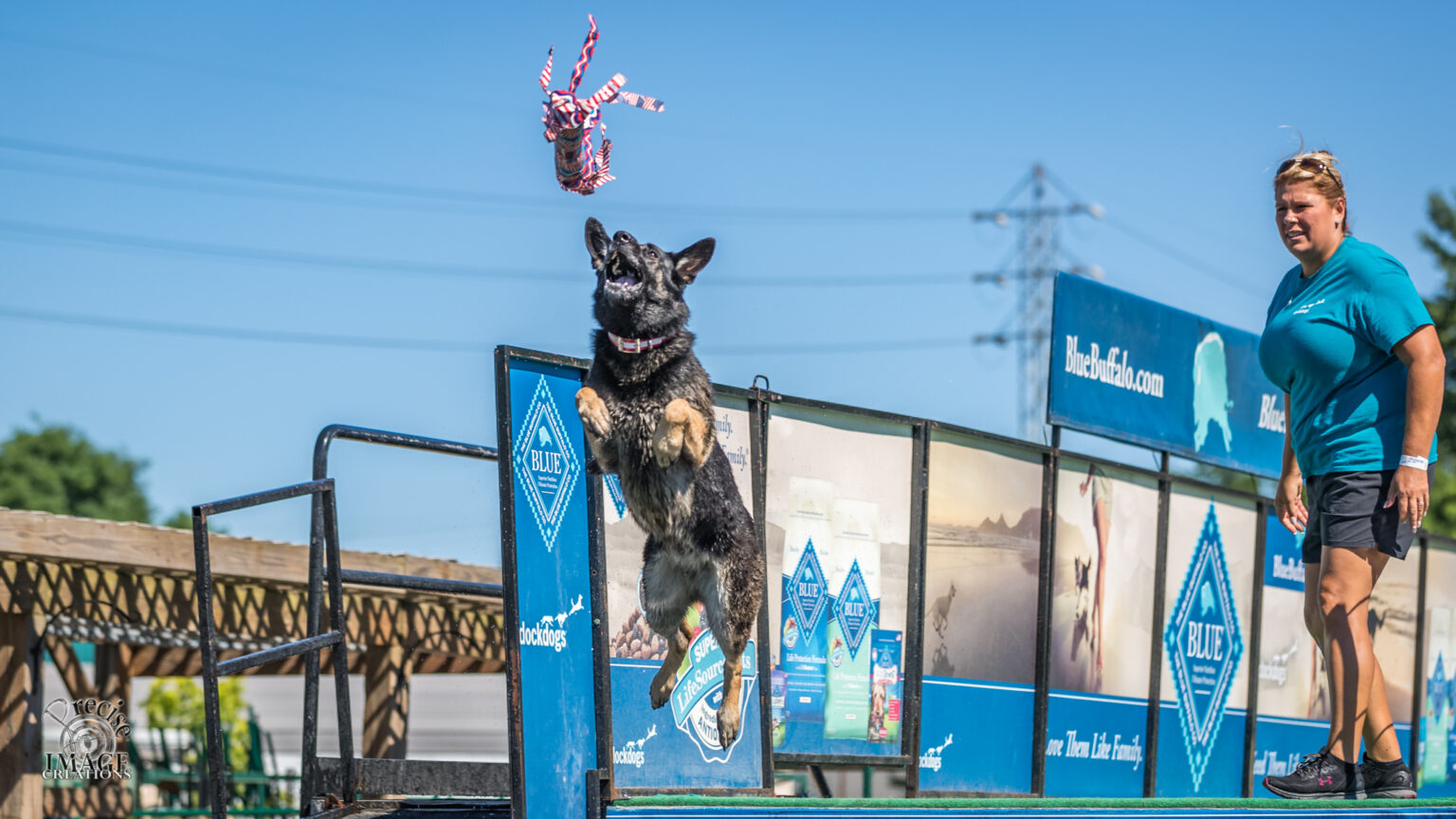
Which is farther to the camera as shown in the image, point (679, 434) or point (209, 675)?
point (209, 675)

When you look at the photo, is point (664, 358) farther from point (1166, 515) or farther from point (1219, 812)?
point (1166, 515)

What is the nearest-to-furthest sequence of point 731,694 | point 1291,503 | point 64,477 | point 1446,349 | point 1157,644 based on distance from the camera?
point 731,694 < point 1291,503 < point 1157,644 < point 1446,349 < point 64,477

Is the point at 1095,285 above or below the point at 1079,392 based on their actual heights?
above

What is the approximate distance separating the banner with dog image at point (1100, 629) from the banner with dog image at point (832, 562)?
1.59 m

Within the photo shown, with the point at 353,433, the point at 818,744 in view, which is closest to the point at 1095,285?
the point at 818,744

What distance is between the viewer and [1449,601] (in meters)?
12.7

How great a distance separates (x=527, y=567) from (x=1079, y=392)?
4.83 m

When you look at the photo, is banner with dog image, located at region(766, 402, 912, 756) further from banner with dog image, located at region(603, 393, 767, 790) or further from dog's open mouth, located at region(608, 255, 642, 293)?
dog's open mouth, located at region(608, 255, 642, 293)

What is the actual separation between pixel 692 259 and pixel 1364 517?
9.02ft

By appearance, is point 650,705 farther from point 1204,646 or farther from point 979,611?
point 1204,646

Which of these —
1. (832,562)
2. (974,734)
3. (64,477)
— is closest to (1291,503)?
(832,562)

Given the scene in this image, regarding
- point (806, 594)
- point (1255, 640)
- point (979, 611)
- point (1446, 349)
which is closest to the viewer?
point (806, 594)

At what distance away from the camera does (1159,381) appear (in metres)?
10.1

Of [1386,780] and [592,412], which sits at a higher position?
[592,412]
